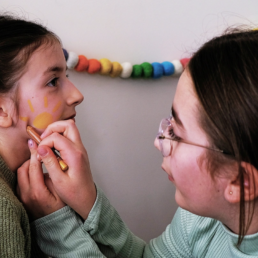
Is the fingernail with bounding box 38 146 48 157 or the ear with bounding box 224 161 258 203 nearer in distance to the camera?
the ear with bounding box 224 161 258 203

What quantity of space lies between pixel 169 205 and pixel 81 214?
861 millimetres

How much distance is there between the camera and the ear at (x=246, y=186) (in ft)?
1.91

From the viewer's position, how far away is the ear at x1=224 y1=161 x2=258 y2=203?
58 centimetres

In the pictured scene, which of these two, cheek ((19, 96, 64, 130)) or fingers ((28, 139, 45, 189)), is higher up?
cheek ((19, 96, 64, 130))

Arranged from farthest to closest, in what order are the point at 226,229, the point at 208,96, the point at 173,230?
the point at 173,230 → the point at 226,229 → the point at 208,96

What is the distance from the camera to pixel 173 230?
2.94 feet

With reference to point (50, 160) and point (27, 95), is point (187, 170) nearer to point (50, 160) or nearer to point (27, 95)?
point (50, 160)

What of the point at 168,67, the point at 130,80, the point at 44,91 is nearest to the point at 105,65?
the point at 130,80

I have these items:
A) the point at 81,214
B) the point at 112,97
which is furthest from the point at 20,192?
the point at 112,97

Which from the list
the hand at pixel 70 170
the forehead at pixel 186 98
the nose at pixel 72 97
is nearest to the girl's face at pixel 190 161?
the forehead at pixel 186 98

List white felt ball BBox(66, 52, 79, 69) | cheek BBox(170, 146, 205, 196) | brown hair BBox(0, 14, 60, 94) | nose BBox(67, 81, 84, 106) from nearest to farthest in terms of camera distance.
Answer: cheek BBox(170, 146, 205, 196) → brown hair BBox(0, 14, 60, 94) → nose BBox(67, 81, 84, 106) → white felt ball BBox(66, 52, 79, 69)

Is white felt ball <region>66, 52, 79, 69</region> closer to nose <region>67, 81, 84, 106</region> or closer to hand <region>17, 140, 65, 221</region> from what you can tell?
nose <region>67, 81, 84, 106</region>

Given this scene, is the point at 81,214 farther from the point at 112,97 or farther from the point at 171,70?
the point at 171,70

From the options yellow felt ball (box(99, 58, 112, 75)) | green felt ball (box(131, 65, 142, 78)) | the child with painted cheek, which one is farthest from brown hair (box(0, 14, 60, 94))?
green felt ball (box(131, 65, 142, 78))
